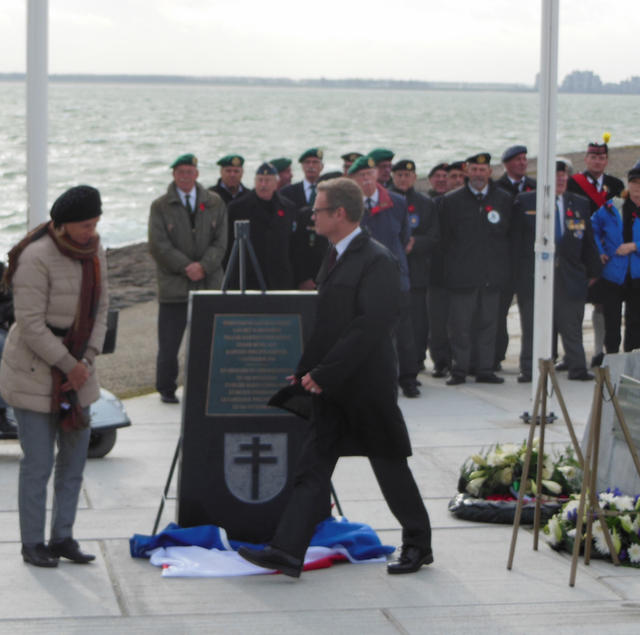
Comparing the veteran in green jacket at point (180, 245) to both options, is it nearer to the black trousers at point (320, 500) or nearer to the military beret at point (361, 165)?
the military beret at point (361, 165)

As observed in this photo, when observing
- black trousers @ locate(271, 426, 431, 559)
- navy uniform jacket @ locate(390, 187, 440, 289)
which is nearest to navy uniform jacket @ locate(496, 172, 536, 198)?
navy uniform jacket @ locate(390, 187, 440, 289)

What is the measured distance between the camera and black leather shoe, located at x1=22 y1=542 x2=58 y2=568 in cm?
595

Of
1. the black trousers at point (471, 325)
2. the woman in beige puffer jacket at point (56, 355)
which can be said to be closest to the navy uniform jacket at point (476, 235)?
the black trousers at point (471, 325)

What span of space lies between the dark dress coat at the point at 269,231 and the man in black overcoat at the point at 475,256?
4.77 ft

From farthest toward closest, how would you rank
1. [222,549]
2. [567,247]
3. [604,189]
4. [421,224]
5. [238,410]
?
[604,189] < [567,247] < [421,224] < [238,410] < [222,549]

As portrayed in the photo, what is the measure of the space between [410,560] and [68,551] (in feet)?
5.20

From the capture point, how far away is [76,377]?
587cm

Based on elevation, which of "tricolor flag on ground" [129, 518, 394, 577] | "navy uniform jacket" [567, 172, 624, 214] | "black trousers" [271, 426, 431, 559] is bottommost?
"tricolor flag on ground" [129, 518, 394, 577]

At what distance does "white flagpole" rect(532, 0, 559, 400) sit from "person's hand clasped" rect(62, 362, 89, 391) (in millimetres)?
4113

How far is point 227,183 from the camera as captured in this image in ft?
36.8

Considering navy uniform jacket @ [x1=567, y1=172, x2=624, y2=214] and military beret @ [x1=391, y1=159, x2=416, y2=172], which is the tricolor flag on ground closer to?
military beret @ [x1=391, y1=159, x2=416, y2=172]

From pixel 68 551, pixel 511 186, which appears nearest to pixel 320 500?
pixel 68 551

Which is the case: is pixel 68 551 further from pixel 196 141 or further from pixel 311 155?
pixel 196 141

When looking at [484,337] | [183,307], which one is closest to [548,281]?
[484,337]
